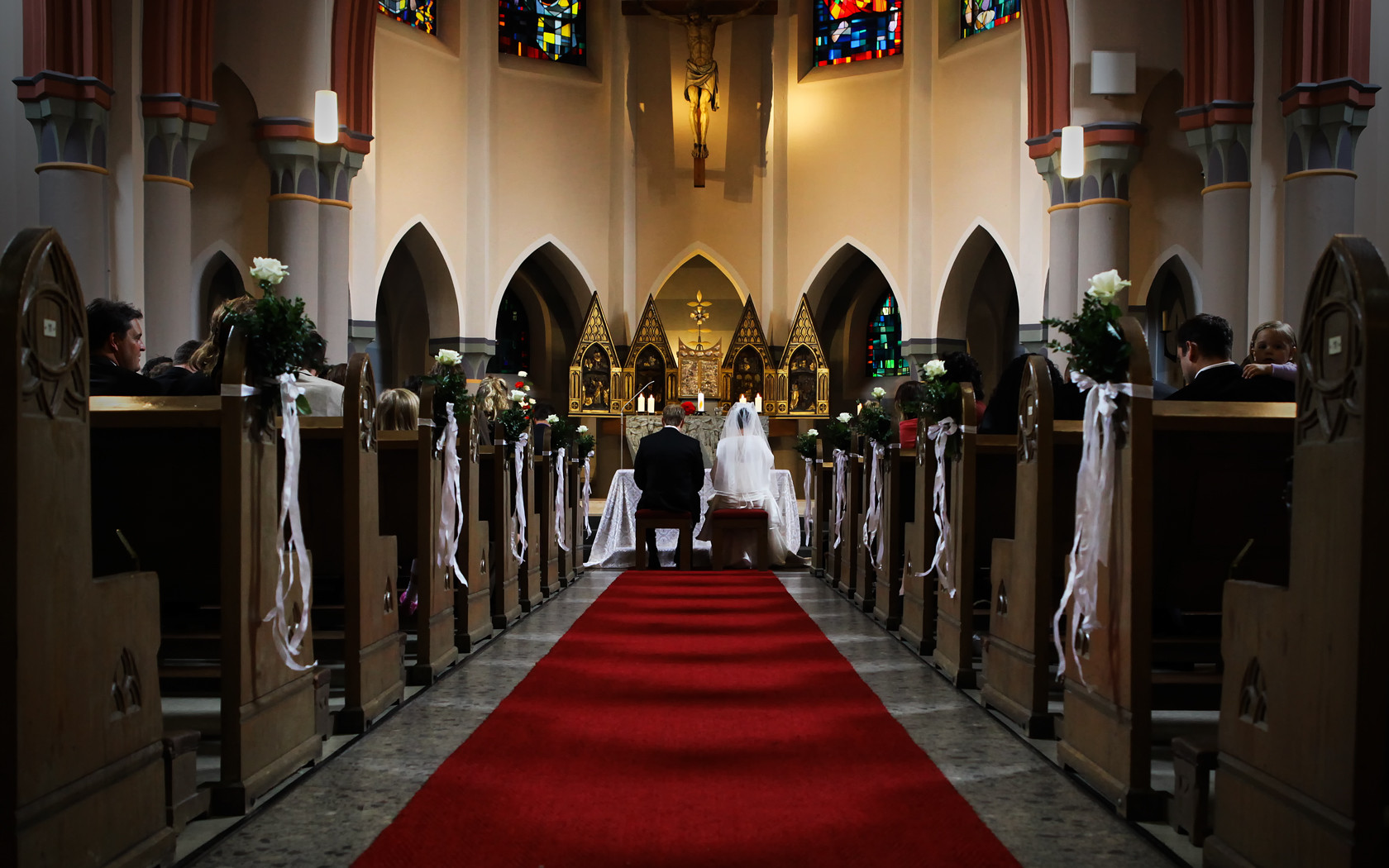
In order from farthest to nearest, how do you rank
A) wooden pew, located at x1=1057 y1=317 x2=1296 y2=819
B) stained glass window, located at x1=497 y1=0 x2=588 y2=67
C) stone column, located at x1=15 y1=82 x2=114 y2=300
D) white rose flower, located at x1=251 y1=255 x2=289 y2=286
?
stained glass window, located at x1=497 y1=0 x2=588 y2=67 < stone column, located at x1=15 y1=82 x2=114 y2=300 < white rose flower, located at x1=251 y1=255 x2=289 y2=286 < wooden pew, located at x1=1057 y1=317 x2=1296 y2=819

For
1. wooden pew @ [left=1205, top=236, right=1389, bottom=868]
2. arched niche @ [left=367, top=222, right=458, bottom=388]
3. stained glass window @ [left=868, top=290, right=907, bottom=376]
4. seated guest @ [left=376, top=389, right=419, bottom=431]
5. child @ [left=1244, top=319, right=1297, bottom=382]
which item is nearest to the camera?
wooden pew @ [left=1205, top=236, right=1389, bottom=868]

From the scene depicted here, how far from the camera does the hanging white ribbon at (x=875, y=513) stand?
681 cm

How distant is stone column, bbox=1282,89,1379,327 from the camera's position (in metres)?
9.07

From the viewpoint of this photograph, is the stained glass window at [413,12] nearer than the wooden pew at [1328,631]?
No

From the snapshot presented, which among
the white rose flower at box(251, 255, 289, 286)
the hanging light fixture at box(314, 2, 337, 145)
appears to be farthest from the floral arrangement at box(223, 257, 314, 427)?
the hanging light fixture at box(314, 2, 337, 145)

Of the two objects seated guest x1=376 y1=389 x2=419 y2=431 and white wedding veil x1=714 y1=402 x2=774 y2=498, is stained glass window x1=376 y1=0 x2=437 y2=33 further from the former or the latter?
seated guest x1=376 y1=389 x2=419 y2=431

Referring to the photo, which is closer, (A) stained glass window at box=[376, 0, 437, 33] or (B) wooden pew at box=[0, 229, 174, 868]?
(B) wooden pew at box=[0, 229, 174, 868]

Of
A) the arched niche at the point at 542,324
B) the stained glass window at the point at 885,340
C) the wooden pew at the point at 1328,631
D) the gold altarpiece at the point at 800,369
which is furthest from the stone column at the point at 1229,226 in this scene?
the arched niche at the point at 542,324

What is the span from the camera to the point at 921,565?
5.45 meters

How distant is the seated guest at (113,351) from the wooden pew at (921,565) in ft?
10.4

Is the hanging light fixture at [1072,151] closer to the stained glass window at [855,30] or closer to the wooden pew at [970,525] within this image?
the stained glass window at [855,30]

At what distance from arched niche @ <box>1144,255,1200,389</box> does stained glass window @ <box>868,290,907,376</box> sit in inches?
157

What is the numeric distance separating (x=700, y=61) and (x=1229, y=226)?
27.2 feet

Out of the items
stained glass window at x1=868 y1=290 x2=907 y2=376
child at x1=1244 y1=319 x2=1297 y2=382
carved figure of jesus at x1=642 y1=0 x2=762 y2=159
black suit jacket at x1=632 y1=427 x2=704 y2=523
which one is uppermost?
carved figure of jesus at x1=642 y1=0 x2=762 y2=159
